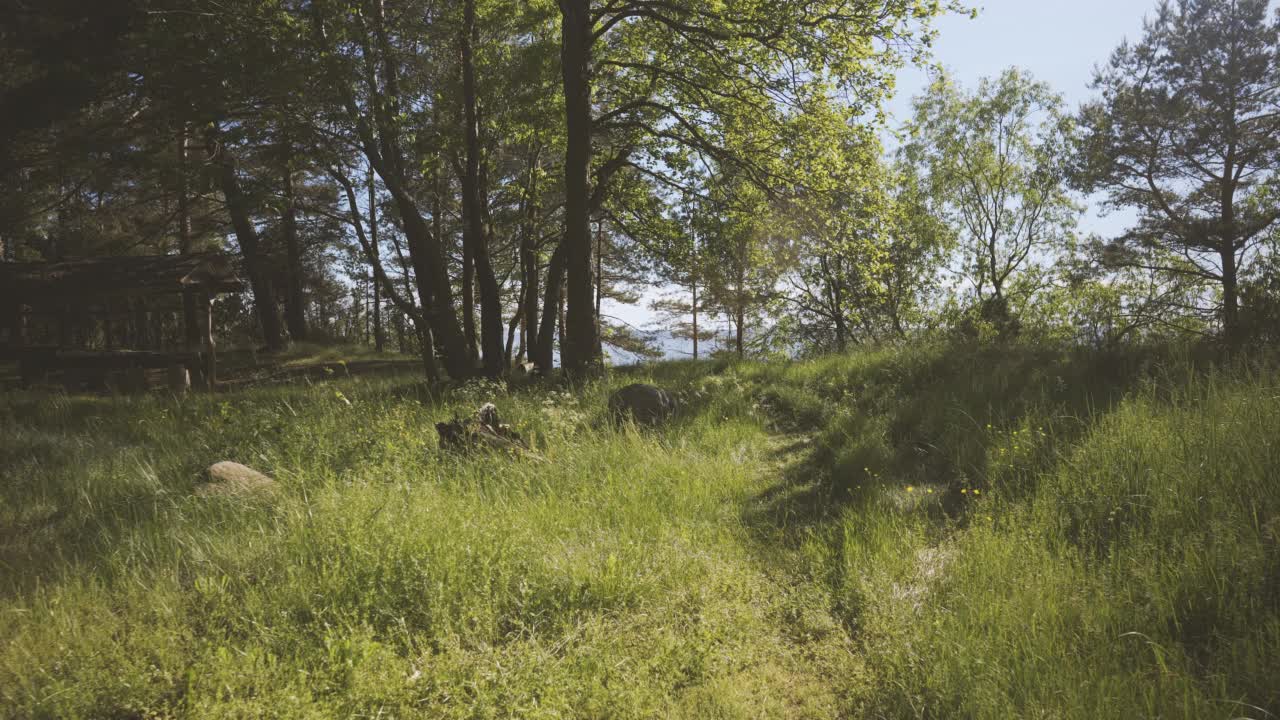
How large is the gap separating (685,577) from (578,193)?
752cm

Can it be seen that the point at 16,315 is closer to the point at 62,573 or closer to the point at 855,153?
the point at 62,573

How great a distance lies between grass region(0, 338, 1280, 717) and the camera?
2.44 meters

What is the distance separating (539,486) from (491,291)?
8064mm

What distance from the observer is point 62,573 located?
3.39m

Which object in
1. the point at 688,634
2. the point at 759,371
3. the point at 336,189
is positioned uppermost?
the point at 336,189

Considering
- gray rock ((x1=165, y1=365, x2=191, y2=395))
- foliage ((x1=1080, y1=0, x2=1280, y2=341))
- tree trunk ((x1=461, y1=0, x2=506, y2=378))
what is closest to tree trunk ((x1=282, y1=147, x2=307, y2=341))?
gray rock ((x1=165, y1=365, x2=191, y2=395))

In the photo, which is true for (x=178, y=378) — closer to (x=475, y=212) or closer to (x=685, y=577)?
(x=475, y=212)

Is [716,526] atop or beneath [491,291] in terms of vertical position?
beneath

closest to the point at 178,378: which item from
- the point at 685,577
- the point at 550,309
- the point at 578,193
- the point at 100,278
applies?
the point at 100,278

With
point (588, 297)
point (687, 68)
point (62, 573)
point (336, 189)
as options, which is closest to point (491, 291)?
point (588, 297)

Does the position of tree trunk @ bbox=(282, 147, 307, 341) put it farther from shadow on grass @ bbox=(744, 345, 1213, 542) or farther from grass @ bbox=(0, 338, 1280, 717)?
shadow on grass @ bbox=(744, 345, 1213, 542)

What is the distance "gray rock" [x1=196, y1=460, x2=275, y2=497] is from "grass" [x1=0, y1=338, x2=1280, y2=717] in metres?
0.21

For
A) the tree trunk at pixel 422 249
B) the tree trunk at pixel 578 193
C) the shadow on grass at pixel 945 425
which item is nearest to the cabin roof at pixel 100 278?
the tree trunk at pixel 422 249

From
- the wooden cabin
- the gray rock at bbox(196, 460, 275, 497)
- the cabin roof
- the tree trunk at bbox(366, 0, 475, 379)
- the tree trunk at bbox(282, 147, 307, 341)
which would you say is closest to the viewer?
the gray rock at bbox(196, 460, 275, 497)
